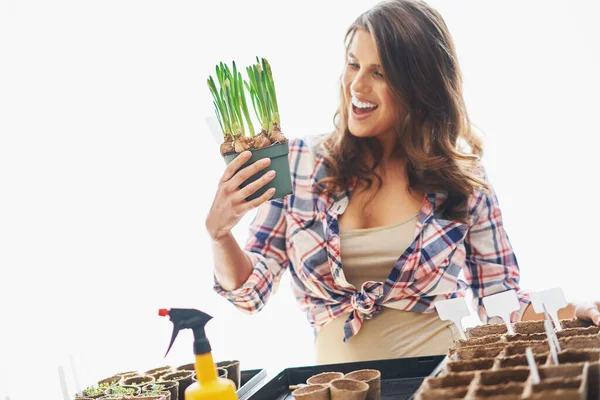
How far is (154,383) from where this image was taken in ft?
5.19

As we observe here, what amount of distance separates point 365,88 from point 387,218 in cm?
39

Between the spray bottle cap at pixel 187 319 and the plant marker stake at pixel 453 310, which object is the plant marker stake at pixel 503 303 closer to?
the plant marker stake at pixel 453 310

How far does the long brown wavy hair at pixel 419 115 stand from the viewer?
6.83 ft

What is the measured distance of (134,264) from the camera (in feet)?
13.0

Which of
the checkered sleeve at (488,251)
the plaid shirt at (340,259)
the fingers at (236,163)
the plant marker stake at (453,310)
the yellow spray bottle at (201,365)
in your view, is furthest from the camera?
the checkered sleeve at (488,251)

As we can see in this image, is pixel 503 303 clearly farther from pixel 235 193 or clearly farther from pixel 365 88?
pixel 365 88

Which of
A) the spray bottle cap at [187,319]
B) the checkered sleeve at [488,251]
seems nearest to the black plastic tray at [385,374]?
the spray bottle cap at [187,319]

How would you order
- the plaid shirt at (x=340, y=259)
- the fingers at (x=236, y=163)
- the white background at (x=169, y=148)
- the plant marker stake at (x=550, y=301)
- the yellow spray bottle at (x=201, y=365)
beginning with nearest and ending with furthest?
the yellow spray bottle at (x=201, y=365) < the plant marker stake at (x=550, y=301) < the fingers at (x=236, y=163) < the plaid shirt at (x=340, y=259) < the white background at (x=169, y=148)

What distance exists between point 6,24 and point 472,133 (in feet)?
8.64

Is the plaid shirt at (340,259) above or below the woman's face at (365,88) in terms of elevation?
below

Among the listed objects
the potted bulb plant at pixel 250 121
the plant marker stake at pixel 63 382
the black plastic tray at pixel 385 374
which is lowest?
the black plastic tray at pixel 385 374

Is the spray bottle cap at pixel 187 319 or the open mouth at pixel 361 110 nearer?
the spray bottle cap at pixel 187 319

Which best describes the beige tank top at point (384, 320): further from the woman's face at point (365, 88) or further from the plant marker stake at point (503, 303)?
the plant marker stake at point (503, 303)

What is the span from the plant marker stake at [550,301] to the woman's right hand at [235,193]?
2.11 ft
